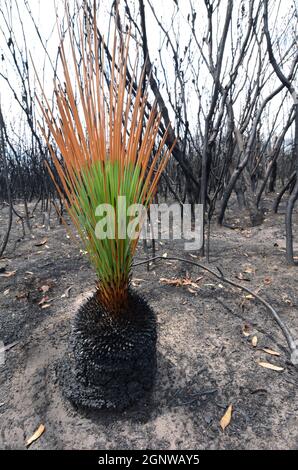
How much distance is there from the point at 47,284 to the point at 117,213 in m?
1.33

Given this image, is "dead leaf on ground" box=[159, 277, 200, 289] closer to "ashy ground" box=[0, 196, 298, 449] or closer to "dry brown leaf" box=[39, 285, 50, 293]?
"ashy ground" box=[0, 196, 298, 449]

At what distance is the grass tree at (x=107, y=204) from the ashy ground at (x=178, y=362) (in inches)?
3.8

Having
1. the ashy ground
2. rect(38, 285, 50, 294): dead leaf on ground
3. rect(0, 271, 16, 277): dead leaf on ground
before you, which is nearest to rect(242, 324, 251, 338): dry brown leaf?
the ashy ground

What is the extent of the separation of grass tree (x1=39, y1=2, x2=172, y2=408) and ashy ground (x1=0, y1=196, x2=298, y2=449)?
10 centimetres

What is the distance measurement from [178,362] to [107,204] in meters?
0.77

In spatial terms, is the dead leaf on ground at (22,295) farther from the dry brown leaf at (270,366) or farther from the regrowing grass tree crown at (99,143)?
the dry brown leaf at (270,366)

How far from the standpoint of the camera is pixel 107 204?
81cm

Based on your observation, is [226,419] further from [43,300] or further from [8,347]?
[43,300]

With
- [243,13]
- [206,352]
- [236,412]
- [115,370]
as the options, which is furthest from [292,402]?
[243,13]

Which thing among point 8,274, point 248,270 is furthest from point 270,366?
point 8,274

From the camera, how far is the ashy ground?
939mm

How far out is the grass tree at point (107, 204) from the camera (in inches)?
30.7

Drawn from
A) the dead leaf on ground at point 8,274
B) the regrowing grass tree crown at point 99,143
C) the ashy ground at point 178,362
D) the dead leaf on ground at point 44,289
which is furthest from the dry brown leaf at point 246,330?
the dead leaf on ground at point 8,274

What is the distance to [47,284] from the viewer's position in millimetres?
1914
